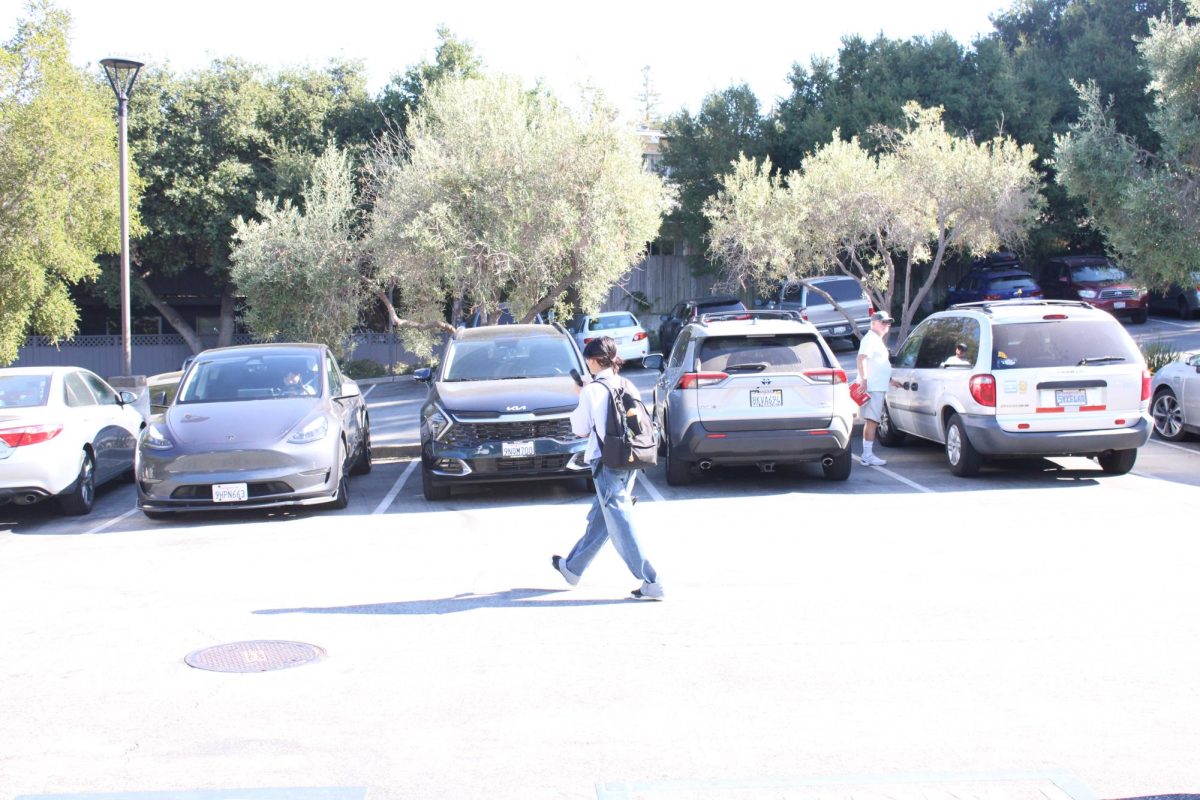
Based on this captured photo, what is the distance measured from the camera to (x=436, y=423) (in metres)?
11.3

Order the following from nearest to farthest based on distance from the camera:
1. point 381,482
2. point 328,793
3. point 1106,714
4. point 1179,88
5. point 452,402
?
1. point 328,793
2. point 1106,714
3. point 452,402
4. point 381,482
5. point 1179,88

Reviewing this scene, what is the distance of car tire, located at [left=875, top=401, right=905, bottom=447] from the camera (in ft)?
47.7

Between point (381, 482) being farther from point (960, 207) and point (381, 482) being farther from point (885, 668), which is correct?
point (960, 207)

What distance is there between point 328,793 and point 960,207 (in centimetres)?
2139

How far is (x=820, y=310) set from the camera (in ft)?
94.9

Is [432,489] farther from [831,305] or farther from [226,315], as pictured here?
[226,315]

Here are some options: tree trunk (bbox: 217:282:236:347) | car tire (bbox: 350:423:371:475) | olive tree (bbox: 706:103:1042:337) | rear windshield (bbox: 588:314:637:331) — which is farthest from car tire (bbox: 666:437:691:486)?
tree trunk (bbox: 217:282:236:347)

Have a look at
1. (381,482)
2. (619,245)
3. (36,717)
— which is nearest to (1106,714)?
(36,717)

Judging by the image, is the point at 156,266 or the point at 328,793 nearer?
the point at 328,793

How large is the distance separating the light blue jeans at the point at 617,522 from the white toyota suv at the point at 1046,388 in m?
5.62

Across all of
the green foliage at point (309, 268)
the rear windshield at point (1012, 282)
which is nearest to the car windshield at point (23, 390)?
the green foliage at point (309, 268)

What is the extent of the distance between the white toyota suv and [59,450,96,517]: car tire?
907cm

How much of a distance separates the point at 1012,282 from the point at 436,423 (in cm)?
2260

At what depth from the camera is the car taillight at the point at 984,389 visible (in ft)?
37.6
